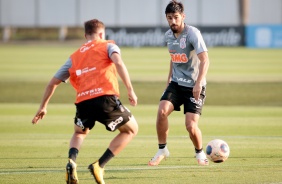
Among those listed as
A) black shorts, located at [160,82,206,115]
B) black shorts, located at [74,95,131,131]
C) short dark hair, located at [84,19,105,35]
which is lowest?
black shorts, located at [160,82,206,115]

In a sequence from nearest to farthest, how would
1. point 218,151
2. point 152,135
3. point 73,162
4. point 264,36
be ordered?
point 73,162 < point 218,151 < point 152,135 < point 264,36

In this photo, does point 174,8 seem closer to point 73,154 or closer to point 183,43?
point 183,43

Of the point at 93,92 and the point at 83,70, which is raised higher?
the point at 83,70

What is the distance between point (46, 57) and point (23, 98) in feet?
65.2

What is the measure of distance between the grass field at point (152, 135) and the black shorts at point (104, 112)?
90 centimetres

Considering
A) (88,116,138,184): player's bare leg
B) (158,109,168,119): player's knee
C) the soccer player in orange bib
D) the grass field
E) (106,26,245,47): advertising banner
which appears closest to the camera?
the soccer player in orange bib

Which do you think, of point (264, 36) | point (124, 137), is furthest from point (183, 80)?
point (264, 36)

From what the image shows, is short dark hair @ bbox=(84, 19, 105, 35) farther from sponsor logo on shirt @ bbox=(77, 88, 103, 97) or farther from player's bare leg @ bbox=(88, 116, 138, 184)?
player's bare leg @ bbox=(88, 116, 138, 184)

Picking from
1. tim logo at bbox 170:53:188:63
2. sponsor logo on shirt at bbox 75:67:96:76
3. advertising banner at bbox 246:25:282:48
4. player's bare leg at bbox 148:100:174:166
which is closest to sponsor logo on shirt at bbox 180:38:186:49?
tim logo at bbox 170:53:188:63

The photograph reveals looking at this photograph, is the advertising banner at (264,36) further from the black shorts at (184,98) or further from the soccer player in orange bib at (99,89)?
the soccer player in orange bib at (99,89)

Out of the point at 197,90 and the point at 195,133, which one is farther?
the point at 195,133

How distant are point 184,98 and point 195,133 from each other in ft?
1.77

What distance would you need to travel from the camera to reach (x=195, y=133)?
34.0 feet

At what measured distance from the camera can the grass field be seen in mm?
9664
